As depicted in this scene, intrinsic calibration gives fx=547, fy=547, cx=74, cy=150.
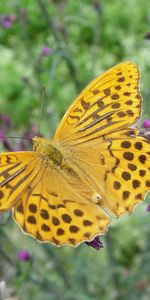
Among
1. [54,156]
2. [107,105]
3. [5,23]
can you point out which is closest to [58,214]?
[54,156]

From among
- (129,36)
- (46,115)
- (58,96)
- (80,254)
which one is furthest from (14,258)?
(129,36)

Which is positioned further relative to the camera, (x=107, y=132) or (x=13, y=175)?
(x=107, y=132)

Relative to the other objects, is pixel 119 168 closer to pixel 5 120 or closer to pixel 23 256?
pixel 23 256

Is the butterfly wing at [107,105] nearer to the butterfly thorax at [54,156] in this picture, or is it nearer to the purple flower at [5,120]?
the butterfly thorax at [54,156]

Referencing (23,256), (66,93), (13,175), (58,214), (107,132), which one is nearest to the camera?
(58,214)

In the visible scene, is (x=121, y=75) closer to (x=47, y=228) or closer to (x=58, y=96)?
(x=47, y=228)

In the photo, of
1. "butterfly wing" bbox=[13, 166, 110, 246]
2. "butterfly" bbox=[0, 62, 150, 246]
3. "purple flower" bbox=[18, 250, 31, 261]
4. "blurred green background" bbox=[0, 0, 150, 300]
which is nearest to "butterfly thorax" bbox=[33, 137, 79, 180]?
"butterfly" bbox=[0, 62, 150, 246]

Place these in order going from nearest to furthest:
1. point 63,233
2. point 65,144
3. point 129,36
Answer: point 63,233 < point 65,144 < point 129,36

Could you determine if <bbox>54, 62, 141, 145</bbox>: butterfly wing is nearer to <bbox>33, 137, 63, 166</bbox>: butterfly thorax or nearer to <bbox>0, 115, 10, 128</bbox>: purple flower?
<bbox>33, 137, 63, 166</bbox>: butterfly thorax
